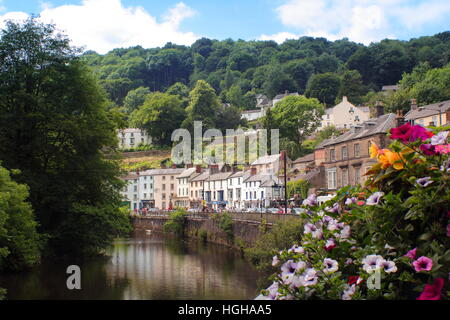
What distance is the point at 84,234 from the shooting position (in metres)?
33.3

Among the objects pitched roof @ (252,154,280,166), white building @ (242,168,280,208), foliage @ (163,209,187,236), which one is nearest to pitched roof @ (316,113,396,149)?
white building @ (242,168,280,208)

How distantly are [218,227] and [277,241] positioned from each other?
77.0ft

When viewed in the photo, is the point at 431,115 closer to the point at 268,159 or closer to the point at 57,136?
the point at 268,159

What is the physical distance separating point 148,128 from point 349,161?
91834mm

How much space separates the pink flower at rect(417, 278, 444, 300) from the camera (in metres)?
3.49

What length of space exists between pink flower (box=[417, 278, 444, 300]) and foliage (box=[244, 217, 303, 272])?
968 inches

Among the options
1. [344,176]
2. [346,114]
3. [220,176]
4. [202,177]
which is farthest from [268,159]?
[346,114]

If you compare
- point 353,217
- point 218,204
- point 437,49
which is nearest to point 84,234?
point 353,217

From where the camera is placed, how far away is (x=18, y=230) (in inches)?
1057

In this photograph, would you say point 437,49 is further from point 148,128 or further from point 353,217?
point 353,217

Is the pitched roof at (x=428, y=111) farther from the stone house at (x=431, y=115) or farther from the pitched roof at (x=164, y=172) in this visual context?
the pitched roof at (x=164, y=172)

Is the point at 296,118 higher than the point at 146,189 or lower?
higher

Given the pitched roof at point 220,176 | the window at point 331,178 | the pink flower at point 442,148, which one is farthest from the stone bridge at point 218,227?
the pink flower at point 442,148

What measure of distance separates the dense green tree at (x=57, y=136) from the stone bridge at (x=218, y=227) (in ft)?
36.0
